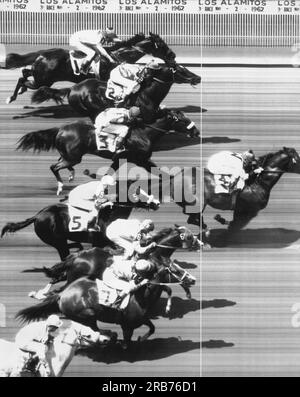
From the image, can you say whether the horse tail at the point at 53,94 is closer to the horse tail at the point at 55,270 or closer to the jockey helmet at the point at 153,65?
the jockey helmet at the point at 153,65

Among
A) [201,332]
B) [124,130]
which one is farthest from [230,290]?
[124,130]

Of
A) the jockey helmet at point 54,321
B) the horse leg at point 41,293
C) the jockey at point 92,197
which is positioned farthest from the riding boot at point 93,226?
the jockey helmet at point 54,321

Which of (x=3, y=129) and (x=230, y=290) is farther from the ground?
(x=3, y=129)

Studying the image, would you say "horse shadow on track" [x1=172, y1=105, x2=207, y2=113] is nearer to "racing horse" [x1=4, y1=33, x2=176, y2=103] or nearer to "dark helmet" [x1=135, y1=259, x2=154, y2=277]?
"racing horse" [x1=4, y1=33, x2=176, y2=103]

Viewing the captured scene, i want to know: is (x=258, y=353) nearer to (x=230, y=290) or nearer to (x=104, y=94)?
(x=230, y=290)

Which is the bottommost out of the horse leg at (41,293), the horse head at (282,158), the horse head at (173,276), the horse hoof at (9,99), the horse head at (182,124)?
the horse leg at (41,293)
